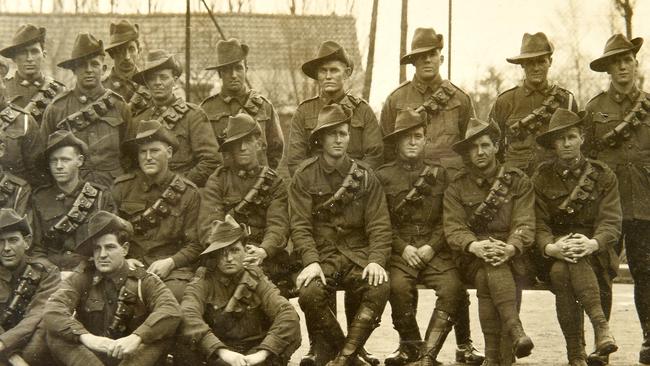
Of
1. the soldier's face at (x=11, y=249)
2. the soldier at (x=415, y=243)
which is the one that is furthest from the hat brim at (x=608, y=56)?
the soldier's face at (x=11, y=249)

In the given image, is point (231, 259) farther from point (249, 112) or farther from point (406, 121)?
point (249, 112)

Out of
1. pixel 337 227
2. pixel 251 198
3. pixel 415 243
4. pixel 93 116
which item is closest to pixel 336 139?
pixel 337 227

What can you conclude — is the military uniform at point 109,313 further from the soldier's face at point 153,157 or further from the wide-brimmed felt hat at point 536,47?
the wide-brimmed felt hat at point 536,47

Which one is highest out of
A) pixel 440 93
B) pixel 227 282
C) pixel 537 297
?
pixel 440 93

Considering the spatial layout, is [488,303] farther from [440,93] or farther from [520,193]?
[440,93]

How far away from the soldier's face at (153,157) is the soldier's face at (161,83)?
80 cm

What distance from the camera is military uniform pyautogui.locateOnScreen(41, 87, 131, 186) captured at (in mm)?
8820

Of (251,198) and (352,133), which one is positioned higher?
(352,133)

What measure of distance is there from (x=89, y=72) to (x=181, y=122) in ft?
2.89

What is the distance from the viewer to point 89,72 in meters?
9.00

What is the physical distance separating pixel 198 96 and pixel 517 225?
1254 centimetres

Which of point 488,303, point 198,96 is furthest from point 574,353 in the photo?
point 198,96

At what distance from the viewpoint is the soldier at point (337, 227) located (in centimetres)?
814

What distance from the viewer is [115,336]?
7477 mm
